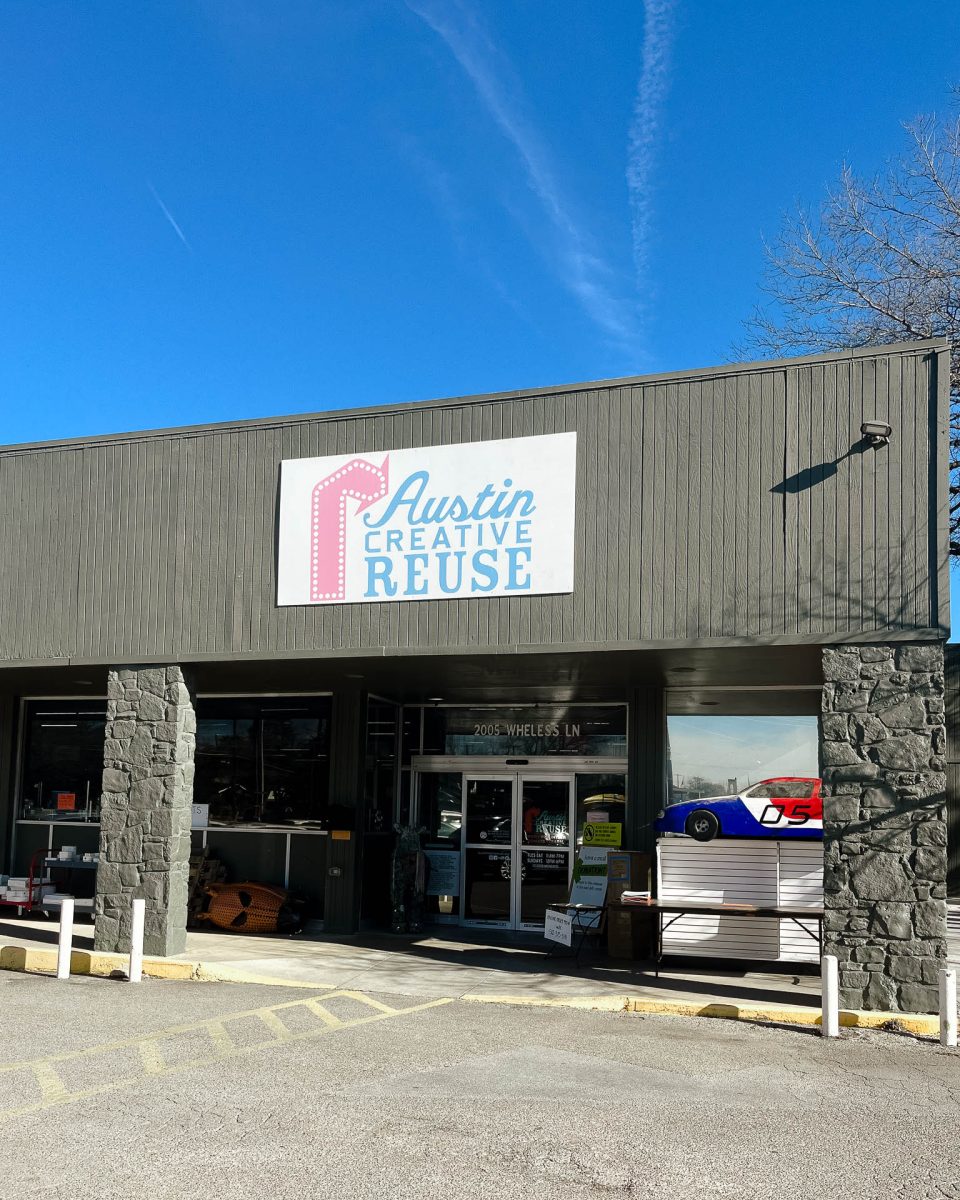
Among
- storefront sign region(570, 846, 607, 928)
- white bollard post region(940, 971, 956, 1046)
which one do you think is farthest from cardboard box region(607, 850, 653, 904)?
white bollard post region(940, 971, 956, 1046)

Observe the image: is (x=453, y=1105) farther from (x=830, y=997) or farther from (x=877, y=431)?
(x=877, y=431)

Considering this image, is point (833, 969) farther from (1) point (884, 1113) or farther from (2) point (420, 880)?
(2) point (420, 880)

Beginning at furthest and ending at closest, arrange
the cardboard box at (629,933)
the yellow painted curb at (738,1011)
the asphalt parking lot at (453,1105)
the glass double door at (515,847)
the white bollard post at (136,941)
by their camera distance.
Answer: the glass double door at (515,847)
the cardboard box at (629,933)
the white bollard post at (136,941)
the yellow painted curb at (738,1011)
the asphalt parking lot at (453,1105)

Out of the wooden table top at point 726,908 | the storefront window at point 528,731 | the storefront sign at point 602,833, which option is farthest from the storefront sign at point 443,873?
the wooden table top at point 726,908

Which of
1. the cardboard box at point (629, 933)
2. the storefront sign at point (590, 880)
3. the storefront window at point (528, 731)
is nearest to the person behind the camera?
the cardboard box at point (629, 933)

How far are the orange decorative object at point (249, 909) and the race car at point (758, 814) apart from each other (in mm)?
5415

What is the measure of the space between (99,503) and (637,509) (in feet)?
21.5

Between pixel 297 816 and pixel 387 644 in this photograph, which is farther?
pixel 297 816

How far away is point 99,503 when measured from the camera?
14.1 m

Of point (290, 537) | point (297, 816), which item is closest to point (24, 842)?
point (297, 816)

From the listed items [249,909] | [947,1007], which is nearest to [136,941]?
[249,909]

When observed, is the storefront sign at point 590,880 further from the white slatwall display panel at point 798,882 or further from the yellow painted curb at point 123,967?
the yellow painted curb at point 123,967

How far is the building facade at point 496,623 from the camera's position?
35.1 ft

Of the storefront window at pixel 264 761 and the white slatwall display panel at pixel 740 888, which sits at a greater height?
the storefront window at pixel 264 761
